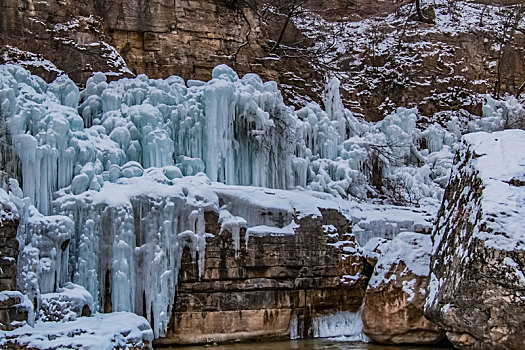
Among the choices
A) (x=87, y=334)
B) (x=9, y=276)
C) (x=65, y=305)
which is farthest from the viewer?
(x=65, y=305)

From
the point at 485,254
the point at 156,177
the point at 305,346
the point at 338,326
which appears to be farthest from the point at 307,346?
the point at 156,177

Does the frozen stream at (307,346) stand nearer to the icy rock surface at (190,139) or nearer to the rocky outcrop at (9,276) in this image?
the rocky outcrop at (9,276)

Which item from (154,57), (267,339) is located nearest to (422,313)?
(267,339)

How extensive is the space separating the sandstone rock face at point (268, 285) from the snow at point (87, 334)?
204cm

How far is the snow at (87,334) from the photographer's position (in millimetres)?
8984

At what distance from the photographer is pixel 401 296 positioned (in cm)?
1231

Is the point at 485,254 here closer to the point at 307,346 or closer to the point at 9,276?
the point at 307,346

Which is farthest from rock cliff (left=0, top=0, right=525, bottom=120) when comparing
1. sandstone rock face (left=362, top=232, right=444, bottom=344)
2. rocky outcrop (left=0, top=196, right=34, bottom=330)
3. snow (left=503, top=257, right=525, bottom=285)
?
snow (left=503, top=257, right=525, bottom=285)

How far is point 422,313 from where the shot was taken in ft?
39.4

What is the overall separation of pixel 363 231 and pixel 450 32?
14345 mm

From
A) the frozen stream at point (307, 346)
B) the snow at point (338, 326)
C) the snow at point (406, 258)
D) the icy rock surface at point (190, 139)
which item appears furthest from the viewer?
the snow at point (338, 326)

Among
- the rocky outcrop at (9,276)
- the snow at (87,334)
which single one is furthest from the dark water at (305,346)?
the rocky outcrop at (9,276)

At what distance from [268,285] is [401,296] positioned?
2.61 meters

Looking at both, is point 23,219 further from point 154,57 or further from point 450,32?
point 450,32
